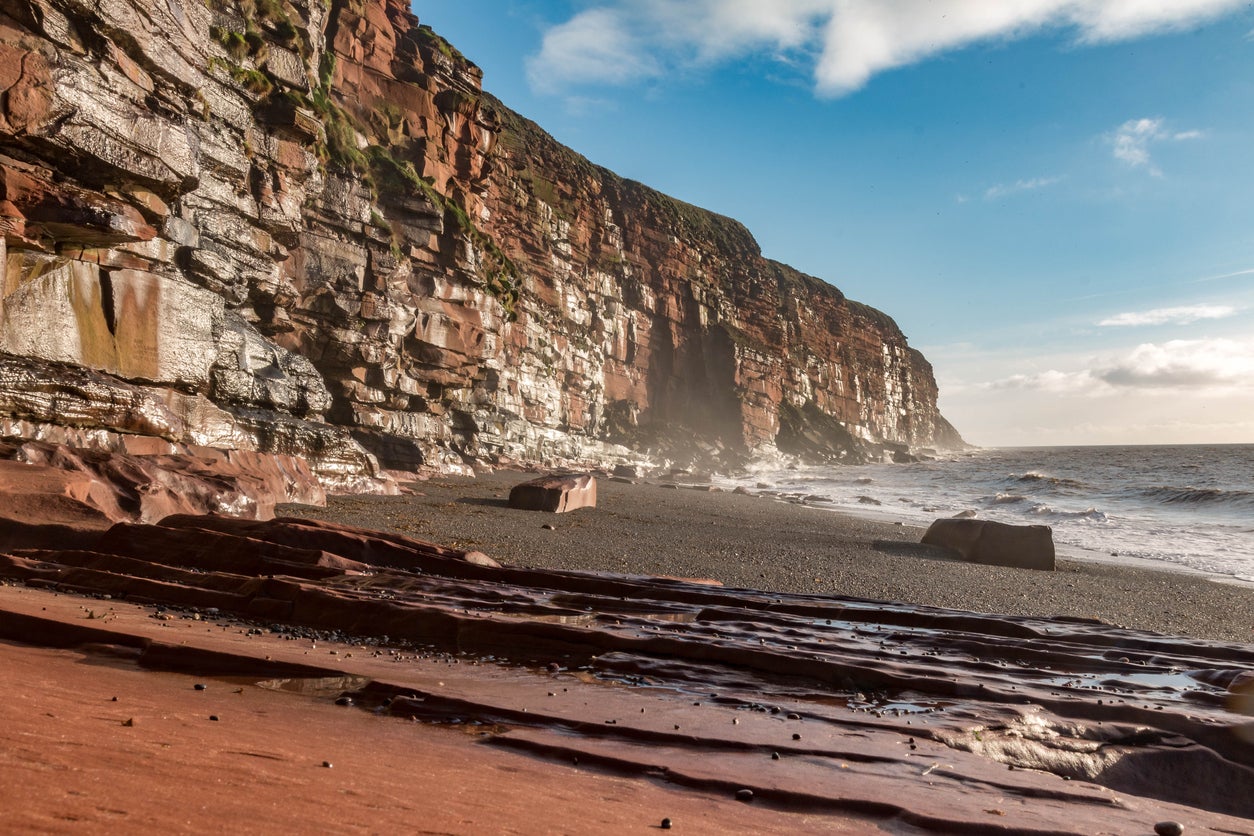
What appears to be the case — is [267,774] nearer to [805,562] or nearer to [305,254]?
[805,562]

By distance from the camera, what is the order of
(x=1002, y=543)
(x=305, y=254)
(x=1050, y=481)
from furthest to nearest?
(x=1050, y=481)
(x=305, y=254)
(x=1002, y=543)

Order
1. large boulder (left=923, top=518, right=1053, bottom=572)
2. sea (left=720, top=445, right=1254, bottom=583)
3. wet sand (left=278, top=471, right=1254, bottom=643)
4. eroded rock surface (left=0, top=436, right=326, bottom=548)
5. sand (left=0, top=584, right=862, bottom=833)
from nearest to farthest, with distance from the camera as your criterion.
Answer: sand (left=0, top=584, right=862, bottom=833)
eroded rock surface (left=0, top=436, right=326, bottom=548)
wet sand (left=278, top=471, right=1254, bottom=643)
large boulder (left=923, top=518, right=1053, bottom=572)
sea (left=720, top=445, right=1254, bottom=583)

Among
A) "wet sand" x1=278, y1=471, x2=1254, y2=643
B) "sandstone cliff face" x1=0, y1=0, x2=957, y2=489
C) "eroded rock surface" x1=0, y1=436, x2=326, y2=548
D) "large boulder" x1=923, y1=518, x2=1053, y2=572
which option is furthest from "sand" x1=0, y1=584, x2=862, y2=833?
"large boulder" x1=923, y1=518, x2=1053, y2=572

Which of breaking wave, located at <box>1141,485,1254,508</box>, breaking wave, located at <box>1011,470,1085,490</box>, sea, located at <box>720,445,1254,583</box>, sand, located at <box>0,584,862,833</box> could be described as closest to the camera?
sand, located at <box>0,584,862,833</box>

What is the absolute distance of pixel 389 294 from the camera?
26.6 m

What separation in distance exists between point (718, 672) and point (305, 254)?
23105 millimetres

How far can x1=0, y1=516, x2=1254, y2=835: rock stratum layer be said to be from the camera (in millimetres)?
2762

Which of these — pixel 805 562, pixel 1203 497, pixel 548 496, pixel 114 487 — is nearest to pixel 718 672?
pixel 805 562

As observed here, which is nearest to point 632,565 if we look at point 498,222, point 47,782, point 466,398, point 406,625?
point 406,625

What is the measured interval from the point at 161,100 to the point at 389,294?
11.9m

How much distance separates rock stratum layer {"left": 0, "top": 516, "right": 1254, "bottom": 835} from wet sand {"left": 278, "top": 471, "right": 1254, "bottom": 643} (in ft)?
10.9

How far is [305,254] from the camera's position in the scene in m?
23.7

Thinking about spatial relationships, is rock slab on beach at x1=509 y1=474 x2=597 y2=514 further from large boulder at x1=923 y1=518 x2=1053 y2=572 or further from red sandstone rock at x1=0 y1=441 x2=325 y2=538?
large boulder at x1=923 y1=518 x2=1053 y2=572

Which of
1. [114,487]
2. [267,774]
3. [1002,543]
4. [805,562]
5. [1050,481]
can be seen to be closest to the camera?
[267,774]
